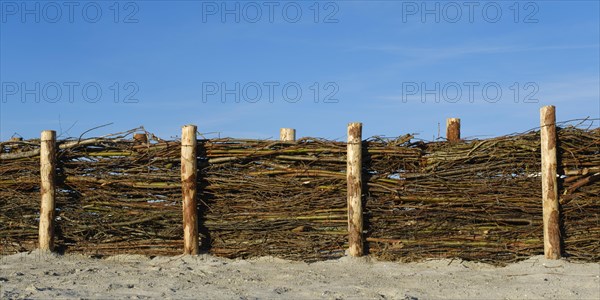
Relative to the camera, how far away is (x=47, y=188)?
368 inches

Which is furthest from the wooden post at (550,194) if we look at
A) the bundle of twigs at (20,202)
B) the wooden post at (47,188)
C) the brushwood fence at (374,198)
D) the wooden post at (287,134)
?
the bundle of twigs at (20,202)

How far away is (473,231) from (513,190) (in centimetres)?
73

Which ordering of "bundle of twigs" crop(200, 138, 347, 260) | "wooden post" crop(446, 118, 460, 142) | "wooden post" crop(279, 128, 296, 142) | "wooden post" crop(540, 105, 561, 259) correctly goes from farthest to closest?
"wooden post" crop(279, 128, 296, 142) < "wooden post" crop(446, 118, 460, 142) < "bundle of twigs" crop(200, 138, 347, 260) < "wooden post" crop(540, 105, 561, 259)

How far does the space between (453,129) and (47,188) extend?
18.5 feet

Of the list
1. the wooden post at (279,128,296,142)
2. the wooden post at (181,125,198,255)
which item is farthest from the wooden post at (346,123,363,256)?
the wooden post at (181,125,198,255)

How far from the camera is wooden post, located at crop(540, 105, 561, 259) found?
8.54 m

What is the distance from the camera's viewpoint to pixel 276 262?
8.87 meters

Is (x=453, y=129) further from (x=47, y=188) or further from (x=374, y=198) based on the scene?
(x=47, y=188)

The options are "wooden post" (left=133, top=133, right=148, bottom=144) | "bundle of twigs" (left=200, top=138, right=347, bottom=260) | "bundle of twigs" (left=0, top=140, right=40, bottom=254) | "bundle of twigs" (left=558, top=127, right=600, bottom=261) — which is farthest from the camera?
"bundle of twigs" (left=0, top=140, right=40, bottom=254)

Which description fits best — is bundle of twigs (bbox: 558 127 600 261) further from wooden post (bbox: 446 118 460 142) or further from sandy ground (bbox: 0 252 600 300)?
wooden post (bbox: 446 118 460 142)

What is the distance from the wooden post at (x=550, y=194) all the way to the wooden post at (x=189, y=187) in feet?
14.7

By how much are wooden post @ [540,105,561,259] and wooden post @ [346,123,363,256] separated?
2317mm

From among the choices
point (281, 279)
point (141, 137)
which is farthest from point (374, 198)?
point (141, 137)

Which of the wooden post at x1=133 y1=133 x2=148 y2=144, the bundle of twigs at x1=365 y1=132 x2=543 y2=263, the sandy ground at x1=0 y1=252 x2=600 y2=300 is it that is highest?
the wooden post at x1=133 y1=133 x2=148 y2=144
